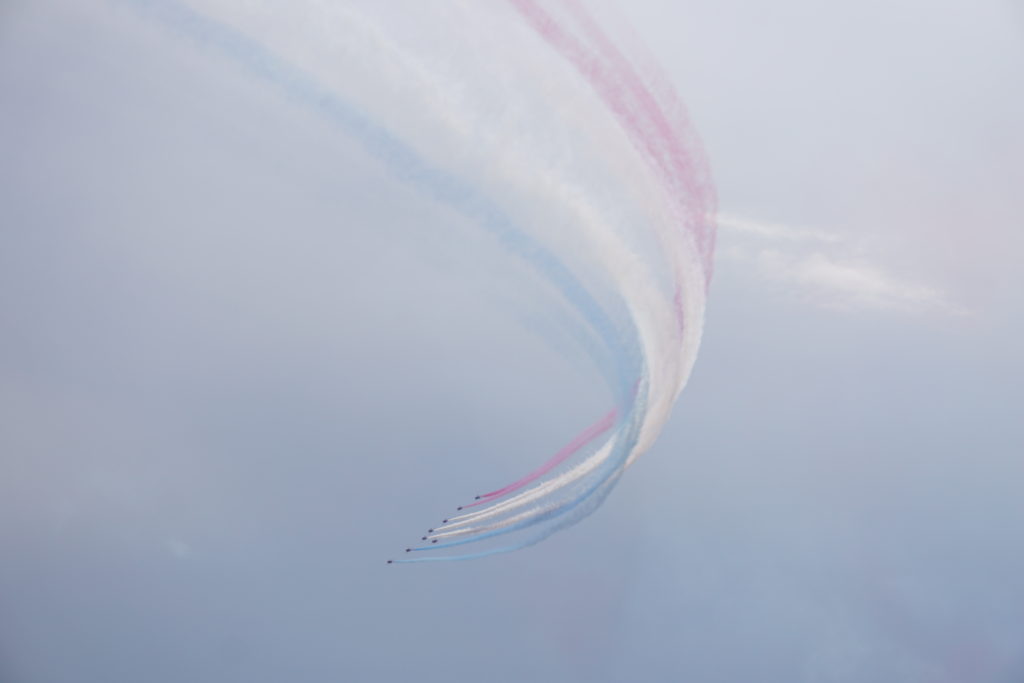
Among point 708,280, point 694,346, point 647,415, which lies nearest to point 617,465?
point 647,415

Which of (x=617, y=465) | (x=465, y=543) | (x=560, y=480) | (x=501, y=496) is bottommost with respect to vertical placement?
(x=465, y=543)

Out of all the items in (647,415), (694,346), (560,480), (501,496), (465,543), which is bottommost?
(465,543)

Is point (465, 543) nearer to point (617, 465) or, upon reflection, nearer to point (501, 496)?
point (501, 496)

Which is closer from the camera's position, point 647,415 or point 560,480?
point 647,415

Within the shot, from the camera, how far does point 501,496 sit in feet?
76.8

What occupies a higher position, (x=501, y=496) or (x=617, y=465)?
(x=617, y=465)

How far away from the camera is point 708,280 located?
19.7 m

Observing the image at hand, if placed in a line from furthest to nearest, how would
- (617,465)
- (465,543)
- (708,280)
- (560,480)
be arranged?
1. (465,543)
2. (560,480)
3. (617,465)
4. (708,280)

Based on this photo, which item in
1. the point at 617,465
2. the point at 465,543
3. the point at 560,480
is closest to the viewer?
the point at 617,465

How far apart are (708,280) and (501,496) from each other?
8641 mm

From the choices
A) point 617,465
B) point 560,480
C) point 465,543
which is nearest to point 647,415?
point 617,465

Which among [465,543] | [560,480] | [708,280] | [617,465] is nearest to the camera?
[708,280]

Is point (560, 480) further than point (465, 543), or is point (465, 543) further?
point (465, 543)

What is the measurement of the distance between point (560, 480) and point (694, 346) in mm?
5338
